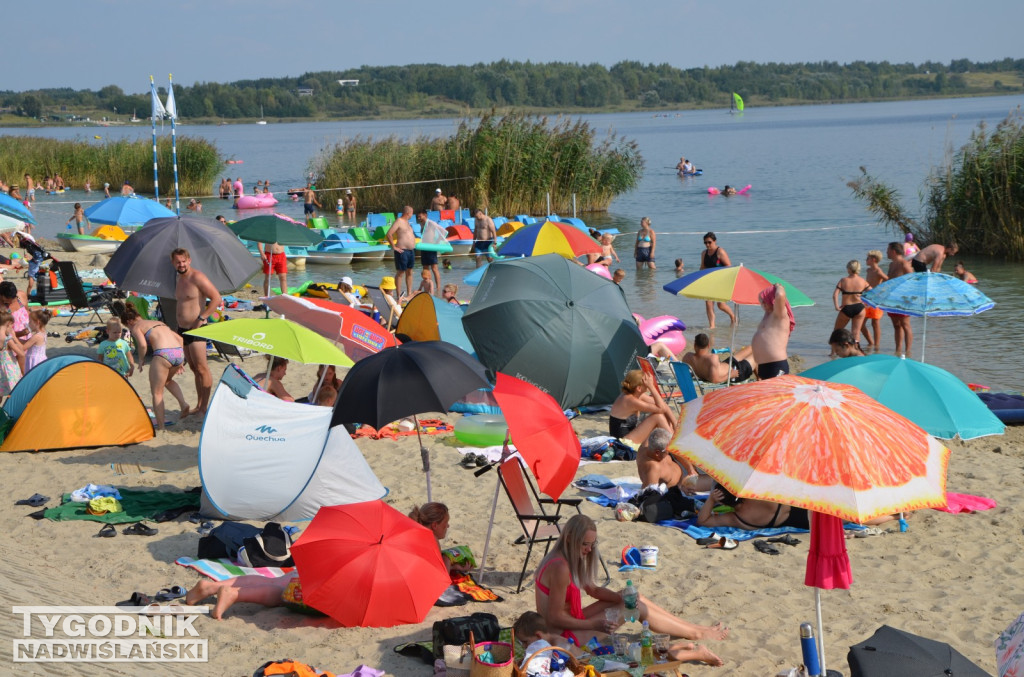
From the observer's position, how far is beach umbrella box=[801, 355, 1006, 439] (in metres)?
6.39

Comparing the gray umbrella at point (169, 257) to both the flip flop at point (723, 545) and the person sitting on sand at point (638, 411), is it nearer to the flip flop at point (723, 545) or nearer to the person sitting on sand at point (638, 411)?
the person sitting on sand at point (638, 411)

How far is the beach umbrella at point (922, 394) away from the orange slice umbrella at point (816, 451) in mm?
2012

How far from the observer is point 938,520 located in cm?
711

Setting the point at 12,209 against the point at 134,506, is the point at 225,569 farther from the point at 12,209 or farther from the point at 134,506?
the point at 12,209

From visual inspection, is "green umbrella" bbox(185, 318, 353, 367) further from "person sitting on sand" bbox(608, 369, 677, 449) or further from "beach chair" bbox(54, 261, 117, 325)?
"beach chair" bbox(54, 261, 117, 325)

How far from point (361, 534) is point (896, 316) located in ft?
30.4

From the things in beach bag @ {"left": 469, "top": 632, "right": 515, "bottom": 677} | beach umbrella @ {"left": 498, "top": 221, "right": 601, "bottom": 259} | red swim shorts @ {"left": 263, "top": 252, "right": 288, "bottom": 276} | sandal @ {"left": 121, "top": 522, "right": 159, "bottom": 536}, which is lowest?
sandal @ {"left": 121, "top": 522, "right": 159, "bottom": 536}

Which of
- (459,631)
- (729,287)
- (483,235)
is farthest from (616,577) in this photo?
(483,235)

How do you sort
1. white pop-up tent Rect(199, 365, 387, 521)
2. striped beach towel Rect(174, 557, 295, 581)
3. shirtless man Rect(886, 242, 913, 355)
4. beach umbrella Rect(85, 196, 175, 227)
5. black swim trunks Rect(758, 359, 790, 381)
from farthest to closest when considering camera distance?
beach umbrella Rect(85, 196, 175, 227)
shirtless man Rect(886, 242, 913, 355)
black swim trunks Rect(758, 359, 790, 381)
white pop-up tent Rect(199, 365, 387, 521)
striped beach towel Rect(174, 557, 295, 581)

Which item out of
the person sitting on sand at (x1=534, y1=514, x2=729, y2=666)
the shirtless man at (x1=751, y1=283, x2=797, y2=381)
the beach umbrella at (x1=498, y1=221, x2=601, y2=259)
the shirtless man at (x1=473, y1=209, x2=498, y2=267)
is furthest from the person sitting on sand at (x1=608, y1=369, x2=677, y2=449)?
the shirtless man at (x1=473, y1=209, x2=498, y2=267)

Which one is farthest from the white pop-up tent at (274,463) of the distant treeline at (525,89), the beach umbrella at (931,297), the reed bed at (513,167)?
the distant treeline at (525,89)

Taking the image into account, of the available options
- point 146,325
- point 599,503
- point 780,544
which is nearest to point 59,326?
point 146,325

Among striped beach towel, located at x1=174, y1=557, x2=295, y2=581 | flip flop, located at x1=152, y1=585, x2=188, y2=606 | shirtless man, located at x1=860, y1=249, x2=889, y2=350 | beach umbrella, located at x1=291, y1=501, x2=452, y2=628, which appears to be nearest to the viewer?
beach umbrella, located at x1=291, y1=501, x2=452, y2=628

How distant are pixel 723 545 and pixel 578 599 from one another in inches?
68.3
